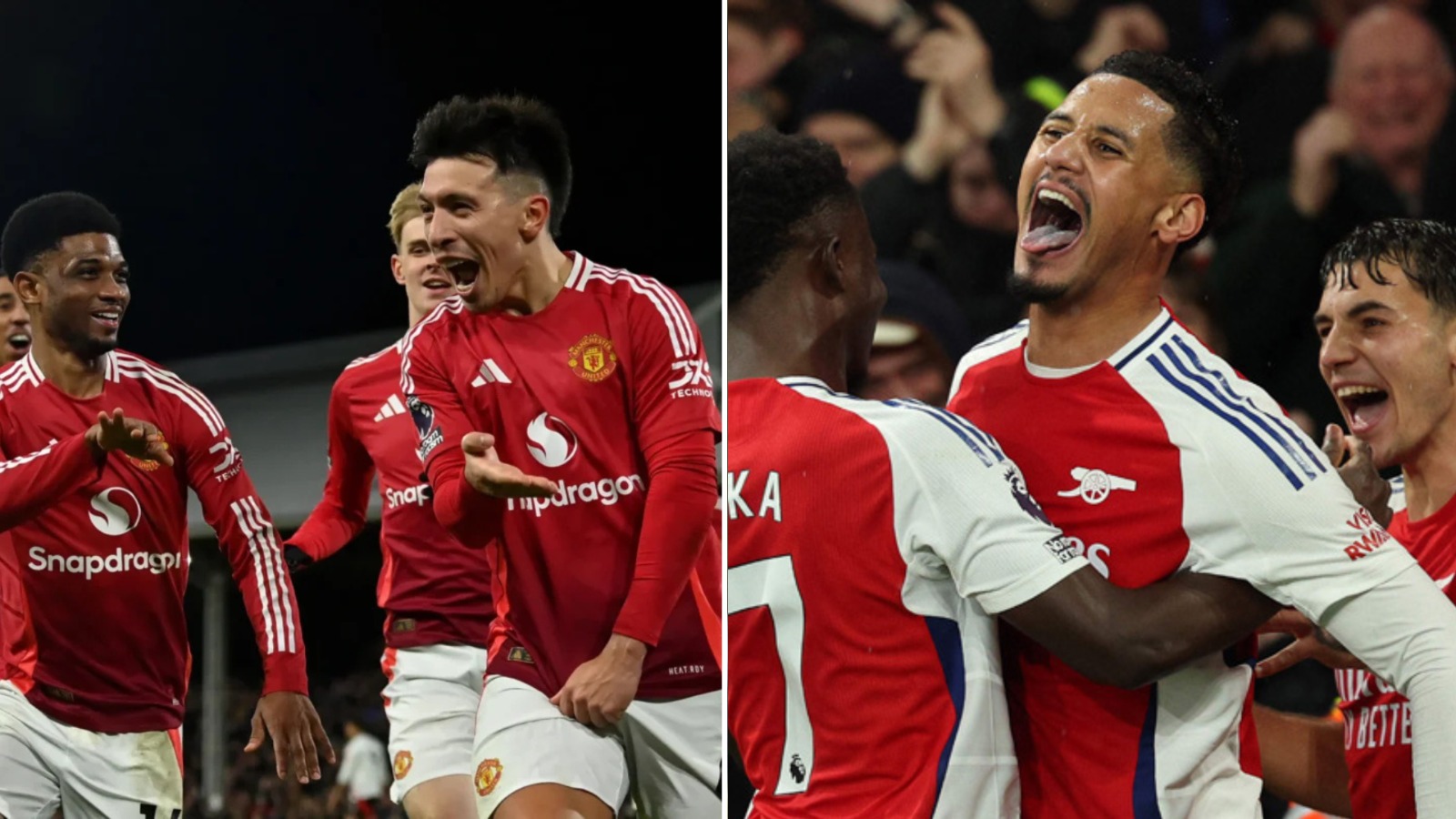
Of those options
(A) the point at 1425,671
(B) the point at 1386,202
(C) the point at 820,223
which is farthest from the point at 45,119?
(A) the point at 1425,671

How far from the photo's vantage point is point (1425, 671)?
1.50 m

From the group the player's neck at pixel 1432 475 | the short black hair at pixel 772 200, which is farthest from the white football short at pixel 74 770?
the player's neck at pixel 1432 475

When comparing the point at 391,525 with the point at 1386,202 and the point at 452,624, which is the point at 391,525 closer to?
the point at 452,624

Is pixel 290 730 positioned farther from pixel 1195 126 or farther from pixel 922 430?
pixel 1195 126

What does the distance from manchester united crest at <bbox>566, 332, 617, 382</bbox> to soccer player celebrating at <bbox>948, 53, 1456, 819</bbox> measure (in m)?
0.65

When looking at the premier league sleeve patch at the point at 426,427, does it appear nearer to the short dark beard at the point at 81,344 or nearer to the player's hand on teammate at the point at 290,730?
the player's hand on teammate at the point at 290,730

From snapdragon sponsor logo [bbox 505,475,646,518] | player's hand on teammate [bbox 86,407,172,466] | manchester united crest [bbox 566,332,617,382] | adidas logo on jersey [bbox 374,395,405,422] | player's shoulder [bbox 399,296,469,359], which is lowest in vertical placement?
snapdragon sponsor logo [bbox 505,475,646,518]

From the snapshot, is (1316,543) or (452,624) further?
(452,624)

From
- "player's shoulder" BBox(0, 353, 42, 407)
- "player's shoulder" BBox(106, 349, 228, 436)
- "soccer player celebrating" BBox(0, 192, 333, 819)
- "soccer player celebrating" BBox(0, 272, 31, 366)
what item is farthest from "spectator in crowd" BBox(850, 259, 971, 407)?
"soccer player celebrating" BBox(0, 272, 31, 366)

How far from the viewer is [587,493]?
2.21 meters

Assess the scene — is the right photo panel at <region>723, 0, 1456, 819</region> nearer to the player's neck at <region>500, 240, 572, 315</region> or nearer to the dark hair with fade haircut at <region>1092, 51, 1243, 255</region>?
the dark hair with fade haircut at <region>1092, 51, 1243, 255</region>

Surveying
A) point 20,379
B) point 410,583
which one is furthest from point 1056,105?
point 20,379

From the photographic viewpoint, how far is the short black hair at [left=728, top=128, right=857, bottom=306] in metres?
1.71

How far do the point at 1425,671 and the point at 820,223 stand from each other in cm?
74
